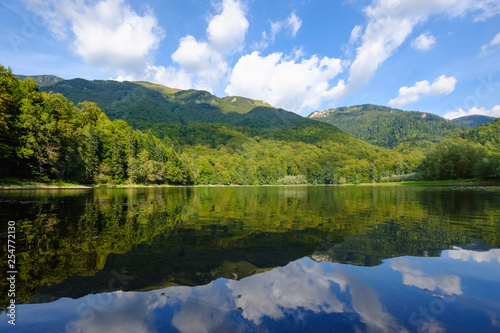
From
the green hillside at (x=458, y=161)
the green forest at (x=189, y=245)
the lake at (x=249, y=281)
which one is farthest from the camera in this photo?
the green hillside at (x=458, y=161)

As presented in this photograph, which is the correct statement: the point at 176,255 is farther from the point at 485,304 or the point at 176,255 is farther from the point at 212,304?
the point at 485,304

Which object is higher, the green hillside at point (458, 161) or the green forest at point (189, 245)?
the green hillside at point (458, 161)

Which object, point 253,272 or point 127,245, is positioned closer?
point 253,272

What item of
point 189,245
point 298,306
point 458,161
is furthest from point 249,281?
point 458,161

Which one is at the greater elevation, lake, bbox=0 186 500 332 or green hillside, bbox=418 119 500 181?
green hillside, bbox=418 119 500 181

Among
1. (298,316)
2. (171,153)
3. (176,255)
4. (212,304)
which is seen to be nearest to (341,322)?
(298,316)

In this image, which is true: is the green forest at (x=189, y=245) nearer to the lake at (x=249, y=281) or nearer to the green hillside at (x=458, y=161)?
the lake at (x=249, y=281)

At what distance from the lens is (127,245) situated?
35.3ft

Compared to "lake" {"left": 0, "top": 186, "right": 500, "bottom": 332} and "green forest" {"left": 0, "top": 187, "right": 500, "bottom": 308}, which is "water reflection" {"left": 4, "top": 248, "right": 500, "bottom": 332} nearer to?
"lake" {"left": 0, "top": 186, "right": 500, "bottom": 332}

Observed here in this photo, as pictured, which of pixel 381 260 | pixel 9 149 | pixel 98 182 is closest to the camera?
pixel 381 260

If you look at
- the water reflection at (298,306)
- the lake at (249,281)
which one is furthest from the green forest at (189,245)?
the water reflection at (298,306)

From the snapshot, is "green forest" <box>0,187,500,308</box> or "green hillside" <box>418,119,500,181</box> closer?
"green forest" <box>0,187,500,308</box>

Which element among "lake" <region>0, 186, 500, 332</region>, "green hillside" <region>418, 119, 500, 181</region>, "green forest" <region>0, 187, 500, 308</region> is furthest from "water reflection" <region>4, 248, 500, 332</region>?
"green hillside" <region>418, 119, 500, 181</region>

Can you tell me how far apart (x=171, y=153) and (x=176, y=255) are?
123 metres
